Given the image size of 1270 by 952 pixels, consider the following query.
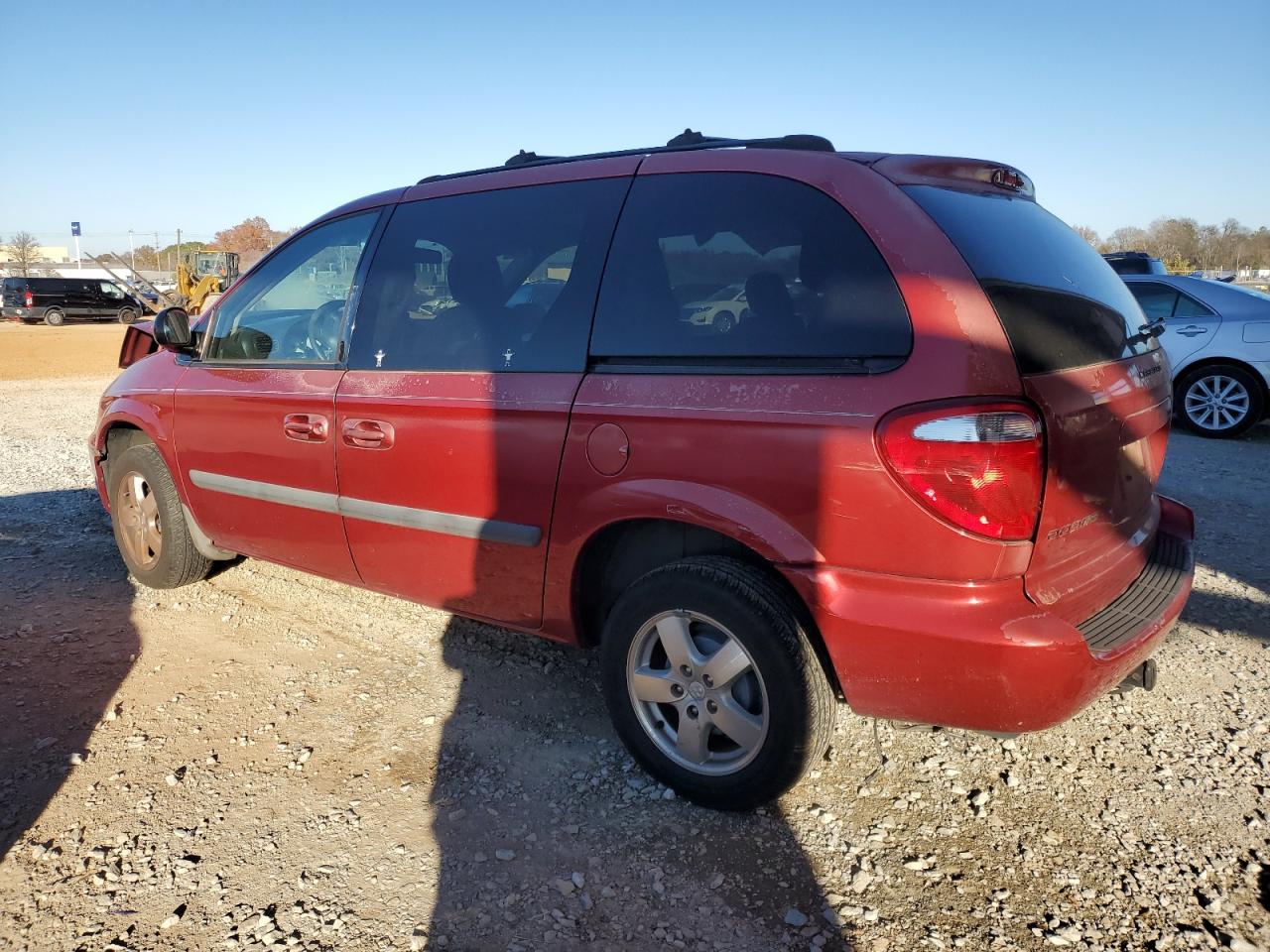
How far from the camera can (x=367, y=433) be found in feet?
10.7

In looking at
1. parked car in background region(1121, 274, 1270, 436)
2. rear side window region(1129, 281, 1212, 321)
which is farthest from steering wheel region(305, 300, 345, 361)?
rear side window region(1129, 281, 1212, 321)

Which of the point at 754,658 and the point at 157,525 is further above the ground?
the point at 754,658

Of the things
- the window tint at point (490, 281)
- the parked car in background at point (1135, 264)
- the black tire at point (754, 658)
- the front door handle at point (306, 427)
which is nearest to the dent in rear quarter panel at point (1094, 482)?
the black tire at point (754, 658)

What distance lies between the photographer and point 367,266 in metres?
3.51

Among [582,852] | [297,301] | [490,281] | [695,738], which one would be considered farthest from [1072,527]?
[297,301]

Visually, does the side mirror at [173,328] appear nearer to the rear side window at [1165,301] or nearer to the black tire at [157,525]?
the black tire at [157,525]

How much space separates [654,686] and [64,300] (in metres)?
34.9

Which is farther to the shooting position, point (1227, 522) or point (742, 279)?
point (1227, 522)

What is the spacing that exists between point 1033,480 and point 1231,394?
8185 mm

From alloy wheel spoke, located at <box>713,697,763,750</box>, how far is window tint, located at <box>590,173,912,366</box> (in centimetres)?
102

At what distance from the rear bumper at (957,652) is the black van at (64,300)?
3323cm

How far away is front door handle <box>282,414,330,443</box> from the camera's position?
11.2ft

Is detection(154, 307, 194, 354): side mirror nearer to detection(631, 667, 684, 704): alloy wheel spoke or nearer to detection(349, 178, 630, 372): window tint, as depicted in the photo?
detection(349, 178, 630, 372): window tint

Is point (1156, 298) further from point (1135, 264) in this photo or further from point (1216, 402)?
point (1135, 264)
